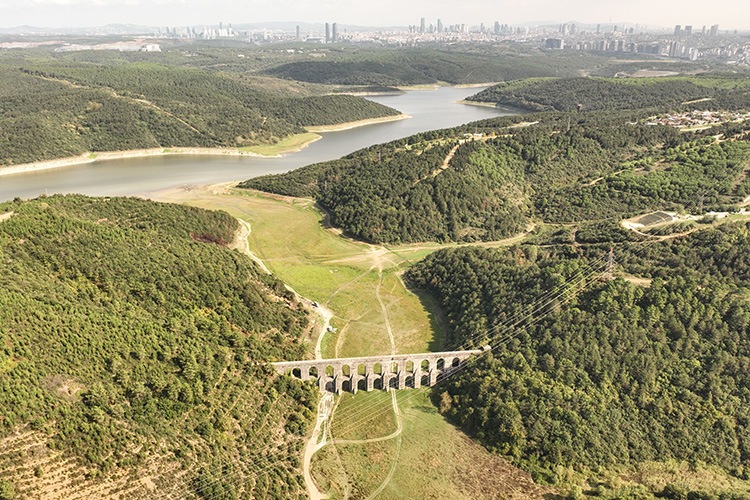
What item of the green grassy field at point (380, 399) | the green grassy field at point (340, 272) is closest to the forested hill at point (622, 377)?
the green grassy field at point (380, 399)

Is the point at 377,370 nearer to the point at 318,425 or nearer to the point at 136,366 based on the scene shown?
the point at 318,425

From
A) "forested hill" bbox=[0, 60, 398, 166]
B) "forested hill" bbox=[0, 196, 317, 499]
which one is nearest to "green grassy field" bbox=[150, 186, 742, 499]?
"forested hill" bbox=[0, 196, 317, 499]

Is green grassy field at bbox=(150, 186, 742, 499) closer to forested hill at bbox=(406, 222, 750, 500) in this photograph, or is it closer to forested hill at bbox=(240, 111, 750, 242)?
forested hill at bbox=(406, 222, 750, 500)

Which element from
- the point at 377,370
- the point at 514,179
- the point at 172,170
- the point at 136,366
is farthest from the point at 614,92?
the point at 136,366

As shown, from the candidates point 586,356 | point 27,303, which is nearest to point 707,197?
point 586,356

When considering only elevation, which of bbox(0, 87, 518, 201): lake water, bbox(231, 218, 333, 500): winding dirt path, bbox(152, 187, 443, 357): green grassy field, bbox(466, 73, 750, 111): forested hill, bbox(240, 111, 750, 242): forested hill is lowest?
bbox(231, 218, 333, 500): winding dirt path
